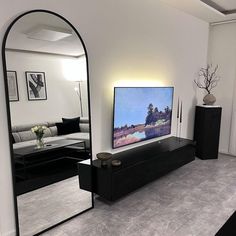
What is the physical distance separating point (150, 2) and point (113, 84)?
1.33 meters

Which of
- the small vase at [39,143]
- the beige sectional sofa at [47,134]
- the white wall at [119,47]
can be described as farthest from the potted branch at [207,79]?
the small vase at [39,143]

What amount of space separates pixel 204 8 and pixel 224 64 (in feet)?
4.54

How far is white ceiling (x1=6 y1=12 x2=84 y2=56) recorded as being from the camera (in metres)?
2.07

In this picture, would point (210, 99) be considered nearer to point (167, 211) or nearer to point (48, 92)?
point (167, 211)

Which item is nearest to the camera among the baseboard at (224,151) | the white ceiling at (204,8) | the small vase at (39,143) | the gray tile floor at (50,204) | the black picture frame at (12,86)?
the black picture frame at (12,86)

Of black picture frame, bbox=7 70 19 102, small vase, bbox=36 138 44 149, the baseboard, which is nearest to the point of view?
black picture frame, bbox=7 70 19 102

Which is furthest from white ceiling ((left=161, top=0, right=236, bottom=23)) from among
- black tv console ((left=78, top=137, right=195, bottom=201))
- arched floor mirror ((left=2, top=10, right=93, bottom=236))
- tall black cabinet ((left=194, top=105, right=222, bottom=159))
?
black tv console ((left=78, top=137, right=195, bottom=201))

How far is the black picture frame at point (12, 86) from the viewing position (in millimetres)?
2063

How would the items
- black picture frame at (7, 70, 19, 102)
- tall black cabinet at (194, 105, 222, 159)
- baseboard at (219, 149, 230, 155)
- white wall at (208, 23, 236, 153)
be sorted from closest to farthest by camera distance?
black picture frame at (7, 70, 19, 102)
tall black cabinet at (194, 105, 222, 159)
white wall at (208, 23, 236, 153)
baseboard at (219, 149, 230, 155)

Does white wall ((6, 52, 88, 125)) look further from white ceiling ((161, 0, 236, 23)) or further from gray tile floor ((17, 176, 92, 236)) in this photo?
white ceiling ((161, 0, 236, 23))

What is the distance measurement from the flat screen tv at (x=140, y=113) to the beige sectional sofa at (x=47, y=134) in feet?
1.52

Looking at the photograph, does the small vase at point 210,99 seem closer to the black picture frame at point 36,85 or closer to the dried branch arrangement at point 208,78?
the dried branch arrangement at point 208,78

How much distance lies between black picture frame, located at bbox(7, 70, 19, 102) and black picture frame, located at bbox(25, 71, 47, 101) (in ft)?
0.40

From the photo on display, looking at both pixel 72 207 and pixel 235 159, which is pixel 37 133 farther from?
pixel 235 159
